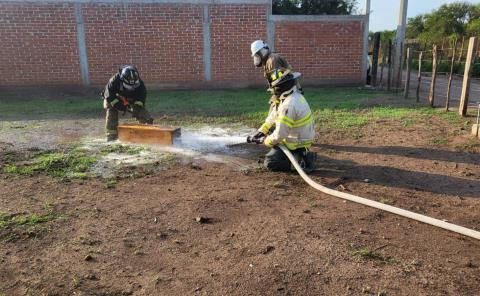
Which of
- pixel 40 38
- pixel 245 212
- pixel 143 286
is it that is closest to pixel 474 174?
pixel 245 212

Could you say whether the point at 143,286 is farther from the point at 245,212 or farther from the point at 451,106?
the point at 451,106

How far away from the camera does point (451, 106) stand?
10.0m

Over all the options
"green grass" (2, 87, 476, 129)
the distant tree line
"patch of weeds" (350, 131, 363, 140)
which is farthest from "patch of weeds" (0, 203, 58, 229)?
the distant tree line

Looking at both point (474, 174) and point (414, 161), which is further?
point (414, 161)

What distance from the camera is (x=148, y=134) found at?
6.91m

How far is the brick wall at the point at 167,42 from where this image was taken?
12.9 m

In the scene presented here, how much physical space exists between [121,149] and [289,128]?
2908 mm

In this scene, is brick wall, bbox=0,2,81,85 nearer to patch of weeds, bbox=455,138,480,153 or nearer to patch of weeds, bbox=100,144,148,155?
patch of weeds, bbox=100,144,148,155

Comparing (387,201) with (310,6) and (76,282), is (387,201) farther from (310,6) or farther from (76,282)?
(310,6)

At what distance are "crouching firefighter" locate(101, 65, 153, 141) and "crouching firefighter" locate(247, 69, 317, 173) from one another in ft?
8.46

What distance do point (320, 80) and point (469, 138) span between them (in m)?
7.74

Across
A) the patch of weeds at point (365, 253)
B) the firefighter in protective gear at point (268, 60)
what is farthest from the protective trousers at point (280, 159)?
the patch of weeds at point (365, 253)

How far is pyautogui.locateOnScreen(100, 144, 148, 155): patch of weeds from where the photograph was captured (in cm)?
659

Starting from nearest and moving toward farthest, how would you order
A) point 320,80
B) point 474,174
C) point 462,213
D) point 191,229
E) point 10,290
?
1. point 10,290
2. point 191,229
3. point 462,213
4. point 474,174
5. point 320,80
